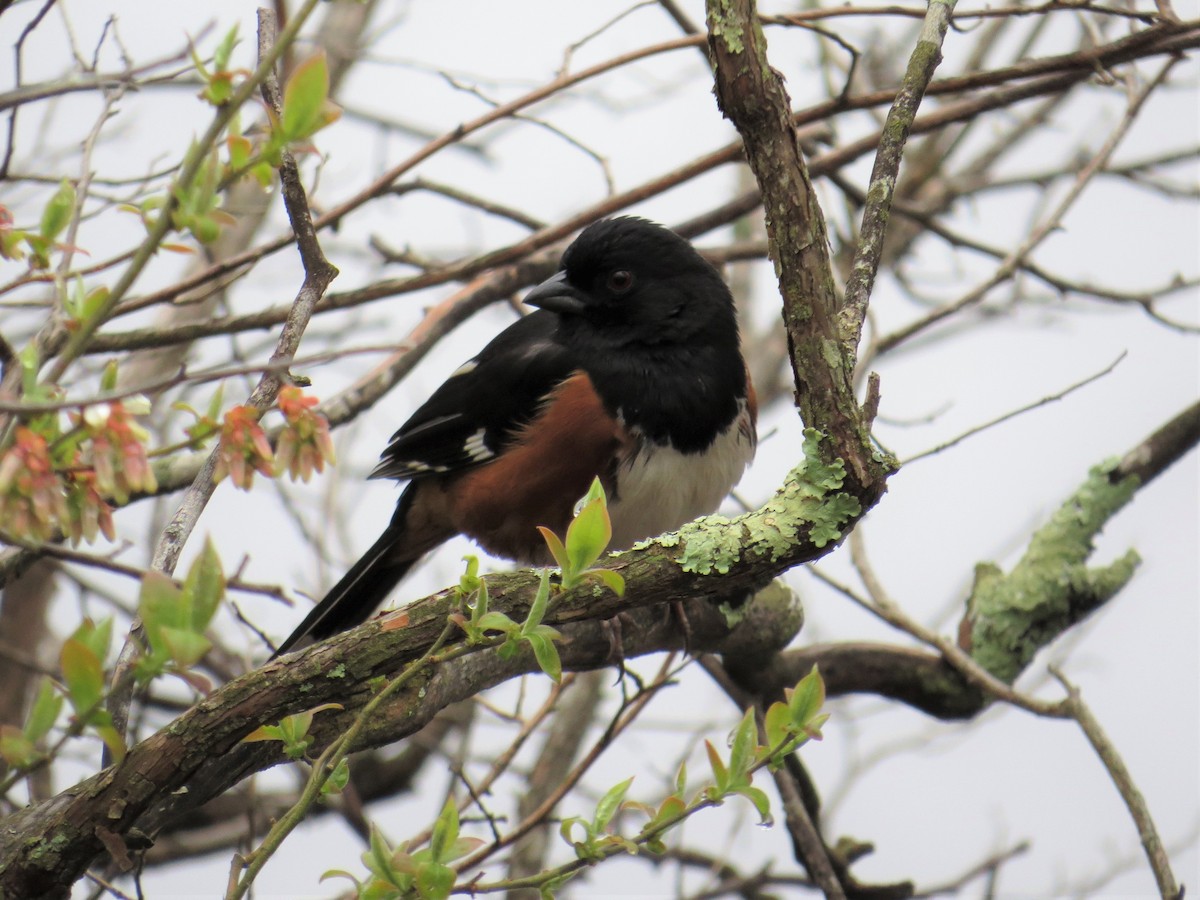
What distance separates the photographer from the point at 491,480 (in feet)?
→ 8.94

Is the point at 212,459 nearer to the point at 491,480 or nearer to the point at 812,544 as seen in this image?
the point at 812,544

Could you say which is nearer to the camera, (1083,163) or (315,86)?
(315,86)

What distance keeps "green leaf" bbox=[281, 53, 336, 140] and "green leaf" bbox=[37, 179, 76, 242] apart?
309 mm

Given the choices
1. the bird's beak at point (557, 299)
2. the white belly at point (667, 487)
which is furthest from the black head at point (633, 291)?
the white belly at point (667, 487)

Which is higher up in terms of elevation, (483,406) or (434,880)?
(483,406)

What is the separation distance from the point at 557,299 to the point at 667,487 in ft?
1.65

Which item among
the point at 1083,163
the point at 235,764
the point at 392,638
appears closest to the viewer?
the point at 392,638

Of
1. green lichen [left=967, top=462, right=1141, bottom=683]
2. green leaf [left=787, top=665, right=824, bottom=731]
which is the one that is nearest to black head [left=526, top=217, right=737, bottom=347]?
green lichen [left=967, top=462, right=1141, bottom=683]

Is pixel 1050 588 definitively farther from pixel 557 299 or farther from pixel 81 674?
pixel 81 674

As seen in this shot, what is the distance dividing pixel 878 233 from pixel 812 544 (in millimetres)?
359

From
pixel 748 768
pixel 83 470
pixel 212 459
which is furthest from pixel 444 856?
pixel 212 459

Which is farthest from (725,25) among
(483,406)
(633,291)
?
(483,406)

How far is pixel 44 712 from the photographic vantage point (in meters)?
0.90

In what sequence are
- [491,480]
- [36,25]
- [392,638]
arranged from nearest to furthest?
1. [392,638]
2. [36,25]
3. [491,480]
